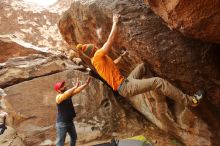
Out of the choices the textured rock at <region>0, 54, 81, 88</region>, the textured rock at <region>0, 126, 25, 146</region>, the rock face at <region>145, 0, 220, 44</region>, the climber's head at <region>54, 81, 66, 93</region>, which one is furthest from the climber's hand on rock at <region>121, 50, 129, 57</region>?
the textured rock at <region>0, 126, 25, 146</region>

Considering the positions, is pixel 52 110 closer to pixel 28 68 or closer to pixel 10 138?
pixel 10 138

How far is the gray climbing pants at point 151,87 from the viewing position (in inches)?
235

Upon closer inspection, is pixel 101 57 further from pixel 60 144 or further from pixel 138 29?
pixel 60 144

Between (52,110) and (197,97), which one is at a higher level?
(197,97)

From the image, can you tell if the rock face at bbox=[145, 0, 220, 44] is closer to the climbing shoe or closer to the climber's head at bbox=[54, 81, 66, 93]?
the climbing shoe

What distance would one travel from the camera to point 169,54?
6.25 metres

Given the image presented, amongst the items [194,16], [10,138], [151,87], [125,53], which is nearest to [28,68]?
[10,138]

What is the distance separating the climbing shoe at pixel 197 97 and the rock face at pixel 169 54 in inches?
6.9

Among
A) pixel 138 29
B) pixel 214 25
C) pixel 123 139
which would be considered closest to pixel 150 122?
pixel 123 139

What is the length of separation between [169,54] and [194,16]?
1.24 m

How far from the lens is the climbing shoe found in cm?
601

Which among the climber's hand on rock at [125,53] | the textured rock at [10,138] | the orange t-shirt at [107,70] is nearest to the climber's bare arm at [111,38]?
the orange t-shirt at [107,70]

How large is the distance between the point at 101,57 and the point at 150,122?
4.19 m

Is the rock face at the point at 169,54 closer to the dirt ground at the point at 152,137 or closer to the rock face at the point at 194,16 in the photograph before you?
the rock face at the point at 194,16
